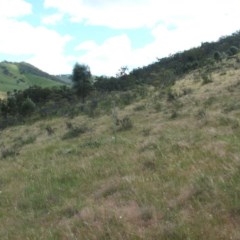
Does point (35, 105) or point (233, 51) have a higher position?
point (233, 51)

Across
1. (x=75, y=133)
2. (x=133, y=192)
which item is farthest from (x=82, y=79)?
(x=133, y=192)

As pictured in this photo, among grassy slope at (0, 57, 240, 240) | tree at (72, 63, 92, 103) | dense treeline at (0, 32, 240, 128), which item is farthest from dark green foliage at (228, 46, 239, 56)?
grassy slope at (0, 57, 240, 240)

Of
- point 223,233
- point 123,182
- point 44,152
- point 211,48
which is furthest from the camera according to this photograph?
point 211,48

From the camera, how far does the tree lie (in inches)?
2518

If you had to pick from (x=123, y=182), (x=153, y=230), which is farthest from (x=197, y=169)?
(x=153, y=230)

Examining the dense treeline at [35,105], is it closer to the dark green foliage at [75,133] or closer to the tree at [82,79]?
the tree at [82,79]

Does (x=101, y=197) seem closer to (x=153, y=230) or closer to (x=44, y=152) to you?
(x=153, y=230)

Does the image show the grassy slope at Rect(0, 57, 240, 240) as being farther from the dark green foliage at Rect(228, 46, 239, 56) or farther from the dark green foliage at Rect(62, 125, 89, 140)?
the dark green foliage at Rect(228, 46, 239, 56)

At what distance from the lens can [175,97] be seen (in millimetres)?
27750

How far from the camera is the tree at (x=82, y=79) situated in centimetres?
6397

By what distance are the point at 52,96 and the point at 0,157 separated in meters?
65.7

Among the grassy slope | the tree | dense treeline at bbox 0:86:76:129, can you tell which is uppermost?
the tree

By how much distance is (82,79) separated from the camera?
211 ft

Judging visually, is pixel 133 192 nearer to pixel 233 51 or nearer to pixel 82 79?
pixel 233 51
